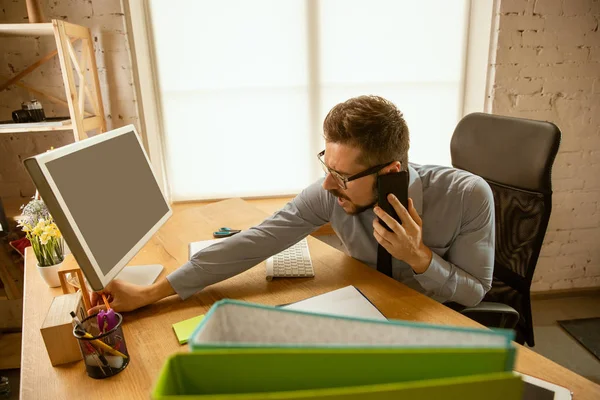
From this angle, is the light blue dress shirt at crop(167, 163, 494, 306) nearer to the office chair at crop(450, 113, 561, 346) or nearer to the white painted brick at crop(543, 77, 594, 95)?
the office chair at crop(450, 113, 561, 346)

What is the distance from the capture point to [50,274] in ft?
3.58

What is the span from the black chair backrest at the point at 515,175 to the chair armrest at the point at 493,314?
0.22 meters

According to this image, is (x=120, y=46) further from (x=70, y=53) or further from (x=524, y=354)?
(x=524, y=354)

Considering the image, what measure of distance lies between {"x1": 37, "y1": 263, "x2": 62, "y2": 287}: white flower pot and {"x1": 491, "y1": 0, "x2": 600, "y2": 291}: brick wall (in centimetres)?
206

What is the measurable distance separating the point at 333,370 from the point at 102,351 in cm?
59

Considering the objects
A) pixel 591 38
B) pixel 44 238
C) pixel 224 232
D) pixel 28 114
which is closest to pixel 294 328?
pixel 44 238

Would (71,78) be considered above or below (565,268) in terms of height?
above

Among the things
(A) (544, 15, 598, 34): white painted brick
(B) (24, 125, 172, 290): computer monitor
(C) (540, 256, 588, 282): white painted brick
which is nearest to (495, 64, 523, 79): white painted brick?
(A) (544, 15, 598, 34): white painted brick

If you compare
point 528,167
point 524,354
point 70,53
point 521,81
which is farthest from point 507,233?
point 70,53

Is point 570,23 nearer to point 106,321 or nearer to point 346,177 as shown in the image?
point 346,177

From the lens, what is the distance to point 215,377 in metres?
0.34

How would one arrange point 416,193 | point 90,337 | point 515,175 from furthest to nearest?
point 515,175
point 416,193
point 90,337

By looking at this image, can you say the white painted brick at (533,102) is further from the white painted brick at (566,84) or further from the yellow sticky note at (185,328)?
the yellow sticky note at (185,328)

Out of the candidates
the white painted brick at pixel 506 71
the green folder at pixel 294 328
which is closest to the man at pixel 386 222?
Answer: the green folder at pixel 294 328
